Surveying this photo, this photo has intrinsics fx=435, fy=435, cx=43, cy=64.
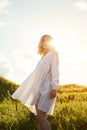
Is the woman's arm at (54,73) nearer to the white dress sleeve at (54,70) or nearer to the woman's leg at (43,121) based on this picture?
the white dress sleeve at (54,70)

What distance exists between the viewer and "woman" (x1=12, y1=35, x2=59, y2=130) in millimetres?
7879

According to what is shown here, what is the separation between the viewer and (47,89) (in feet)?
25.9

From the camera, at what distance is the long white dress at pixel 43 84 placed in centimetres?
788

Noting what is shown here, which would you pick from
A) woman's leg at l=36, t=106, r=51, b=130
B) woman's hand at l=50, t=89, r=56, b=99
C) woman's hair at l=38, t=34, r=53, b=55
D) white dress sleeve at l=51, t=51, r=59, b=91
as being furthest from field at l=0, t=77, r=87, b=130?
woman's hair at l=38, t=34, r=53, b=55

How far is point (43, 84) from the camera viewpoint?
8.08 meters

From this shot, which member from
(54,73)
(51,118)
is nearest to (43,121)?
(54,73)

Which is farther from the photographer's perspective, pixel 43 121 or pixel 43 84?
pixel 43 84

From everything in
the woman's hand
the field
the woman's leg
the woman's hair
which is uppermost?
the woman's hair

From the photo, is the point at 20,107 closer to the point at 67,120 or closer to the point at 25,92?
the point at 67,120

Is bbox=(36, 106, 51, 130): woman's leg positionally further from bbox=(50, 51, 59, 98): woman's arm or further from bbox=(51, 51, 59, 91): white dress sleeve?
bbox=(51, 51, 59, 91): white dress sleeve

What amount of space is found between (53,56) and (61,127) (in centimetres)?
195

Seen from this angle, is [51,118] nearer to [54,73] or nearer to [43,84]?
[43,84]

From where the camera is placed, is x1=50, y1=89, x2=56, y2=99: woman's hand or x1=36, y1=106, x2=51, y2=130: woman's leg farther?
x1=36, y1=106, x2=51, y2=130: woman's leg

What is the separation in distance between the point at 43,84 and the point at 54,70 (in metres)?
0.39
